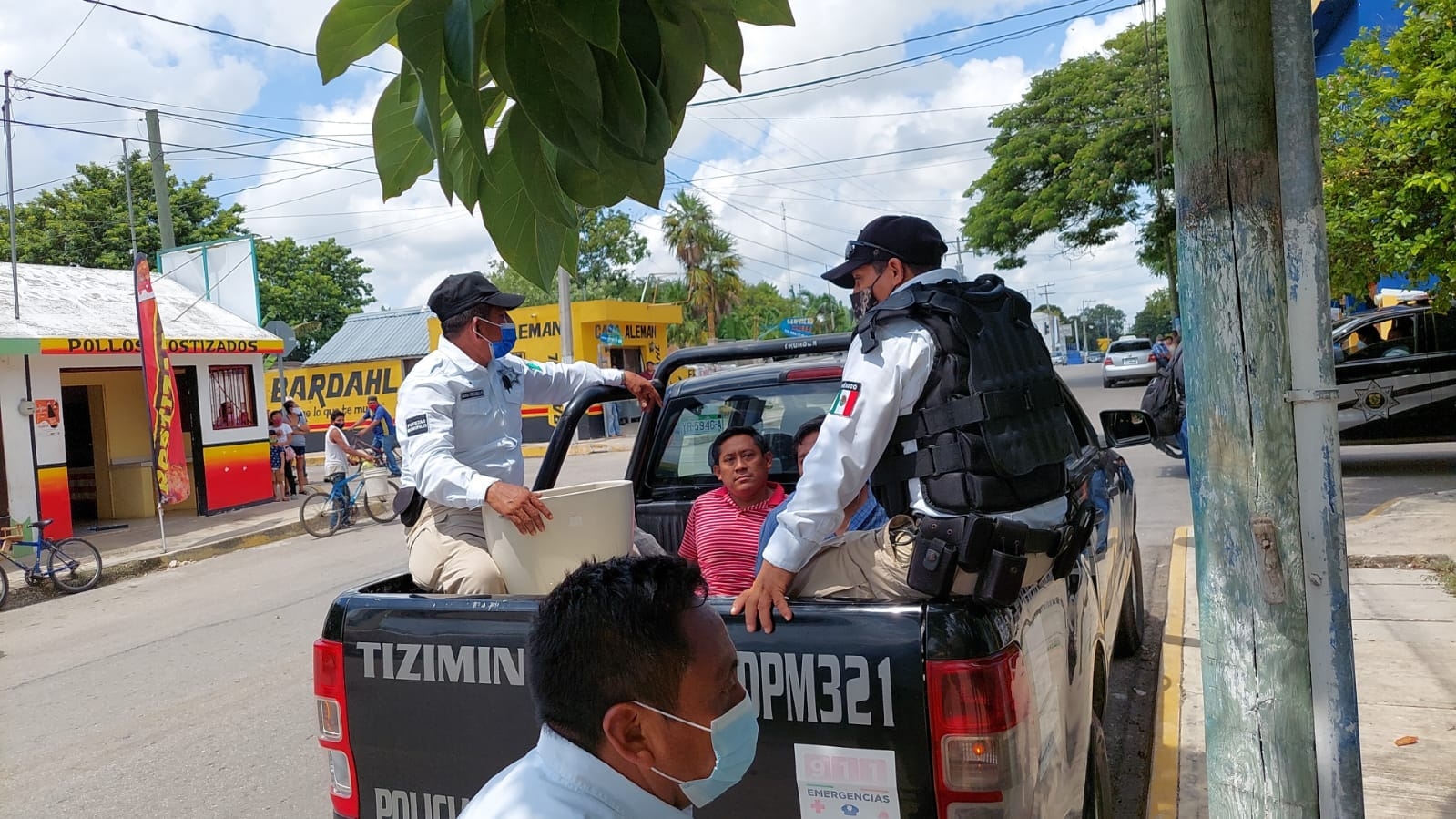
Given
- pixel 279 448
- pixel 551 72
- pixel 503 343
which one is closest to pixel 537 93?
pixel 551 72

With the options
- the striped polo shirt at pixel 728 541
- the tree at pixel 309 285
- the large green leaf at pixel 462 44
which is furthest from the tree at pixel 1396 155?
the tree at pixel 309 285

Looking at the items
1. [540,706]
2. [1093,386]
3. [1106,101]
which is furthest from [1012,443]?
[1093,386]

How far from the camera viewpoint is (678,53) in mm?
1285

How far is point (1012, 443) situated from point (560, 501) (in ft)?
3.90

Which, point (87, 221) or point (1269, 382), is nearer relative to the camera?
point (1269, 382)

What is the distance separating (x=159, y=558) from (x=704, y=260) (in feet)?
128

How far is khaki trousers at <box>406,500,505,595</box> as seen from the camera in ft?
9.82

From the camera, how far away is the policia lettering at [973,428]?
2.47 meters

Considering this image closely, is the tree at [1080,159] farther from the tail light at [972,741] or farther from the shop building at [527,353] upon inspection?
the tail light at [972,741]

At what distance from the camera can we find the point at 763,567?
2447 mm

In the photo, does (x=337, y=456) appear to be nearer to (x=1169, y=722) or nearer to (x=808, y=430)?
(x=808, y=430)

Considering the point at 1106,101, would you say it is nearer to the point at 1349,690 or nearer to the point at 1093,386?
the point at 1093,386

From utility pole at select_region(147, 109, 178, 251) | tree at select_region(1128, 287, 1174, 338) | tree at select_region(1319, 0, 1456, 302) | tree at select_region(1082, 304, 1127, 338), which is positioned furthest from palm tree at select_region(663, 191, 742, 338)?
tree at select_region(1082, 304, 1127, 338)

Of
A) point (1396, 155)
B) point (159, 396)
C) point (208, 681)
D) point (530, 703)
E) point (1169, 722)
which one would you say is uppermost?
point (1396, 155)
